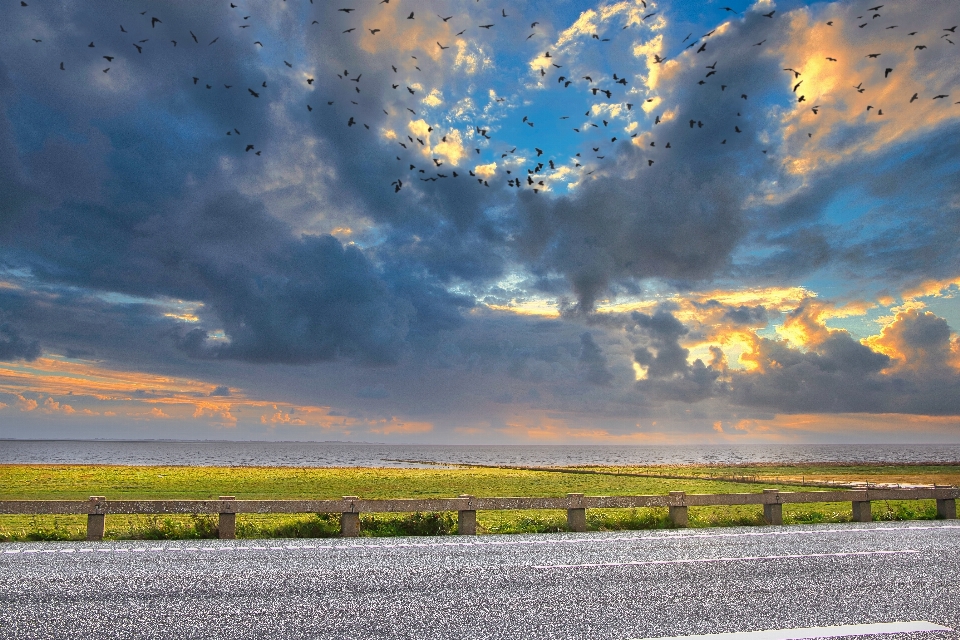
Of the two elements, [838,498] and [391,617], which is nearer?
[391,617]

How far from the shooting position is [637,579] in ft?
29.1

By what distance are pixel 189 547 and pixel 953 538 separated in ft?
48.7

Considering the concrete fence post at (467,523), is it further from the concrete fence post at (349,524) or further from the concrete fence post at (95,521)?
the concrete fence post at (95,521)

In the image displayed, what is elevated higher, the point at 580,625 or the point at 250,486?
the point at 580,625

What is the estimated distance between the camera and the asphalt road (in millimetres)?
6641

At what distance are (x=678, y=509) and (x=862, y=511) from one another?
4.93 meters

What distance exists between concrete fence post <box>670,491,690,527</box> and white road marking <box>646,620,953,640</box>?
8754 millimetres

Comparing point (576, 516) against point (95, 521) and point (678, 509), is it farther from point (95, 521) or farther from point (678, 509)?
point (95, 521)

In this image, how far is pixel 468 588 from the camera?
325 inches

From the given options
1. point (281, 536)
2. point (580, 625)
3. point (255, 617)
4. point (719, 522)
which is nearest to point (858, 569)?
point (580, 625)

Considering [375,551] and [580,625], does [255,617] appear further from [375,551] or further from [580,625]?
[375,551]

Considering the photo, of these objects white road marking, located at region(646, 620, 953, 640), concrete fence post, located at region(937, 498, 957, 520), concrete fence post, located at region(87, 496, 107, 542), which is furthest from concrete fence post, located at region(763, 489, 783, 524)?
concrete fence post, located at region(87, 496, 107, 542)

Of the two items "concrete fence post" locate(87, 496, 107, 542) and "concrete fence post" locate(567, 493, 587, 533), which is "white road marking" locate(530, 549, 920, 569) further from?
"concrete fence post" locate(87, 496, 107, 542)

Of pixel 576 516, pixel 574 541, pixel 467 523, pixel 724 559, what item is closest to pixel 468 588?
pixel 724 559
